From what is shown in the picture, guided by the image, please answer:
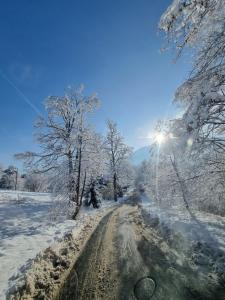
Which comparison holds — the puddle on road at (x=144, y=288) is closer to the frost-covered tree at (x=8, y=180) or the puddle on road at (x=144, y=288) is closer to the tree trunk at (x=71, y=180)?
the tree trunk at (x=71, y=180)

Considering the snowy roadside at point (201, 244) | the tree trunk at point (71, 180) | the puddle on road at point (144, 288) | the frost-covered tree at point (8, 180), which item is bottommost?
the puddle on road at point (144, 288)

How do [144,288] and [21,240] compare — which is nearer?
[144,288]

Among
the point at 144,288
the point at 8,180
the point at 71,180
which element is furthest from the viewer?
the point at 8,180

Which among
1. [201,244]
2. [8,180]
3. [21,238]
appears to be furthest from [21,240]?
[8,180]

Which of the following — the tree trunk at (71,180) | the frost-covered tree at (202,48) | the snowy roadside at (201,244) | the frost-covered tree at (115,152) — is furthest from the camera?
the frost-covered tree at (115,152)

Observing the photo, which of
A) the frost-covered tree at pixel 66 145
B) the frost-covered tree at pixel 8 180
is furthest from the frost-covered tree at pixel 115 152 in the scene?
the frost-covered tree at pixel 8 180

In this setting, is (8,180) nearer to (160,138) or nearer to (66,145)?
(66,145)

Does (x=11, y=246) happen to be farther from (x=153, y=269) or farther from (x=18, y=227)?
(x=153, y=269)

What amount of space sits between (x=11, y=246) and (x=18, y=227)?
12.0 ft

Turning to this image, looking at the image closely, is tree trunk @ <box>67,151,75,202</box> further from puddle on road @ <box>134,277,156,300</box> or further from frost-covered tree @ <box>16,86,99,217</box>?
puddle on road @ <box>134,277,156,300</box>

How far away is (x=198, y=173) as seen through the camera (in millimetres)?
8266

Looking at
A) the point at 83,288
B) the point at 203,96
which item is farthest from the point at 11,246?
the point at 203,96

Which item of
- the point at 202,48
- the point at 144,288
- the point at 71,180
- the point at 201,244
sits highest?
the point at 202,48

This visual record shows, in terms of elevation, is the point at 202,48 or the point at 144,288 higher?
the point at 202,48
